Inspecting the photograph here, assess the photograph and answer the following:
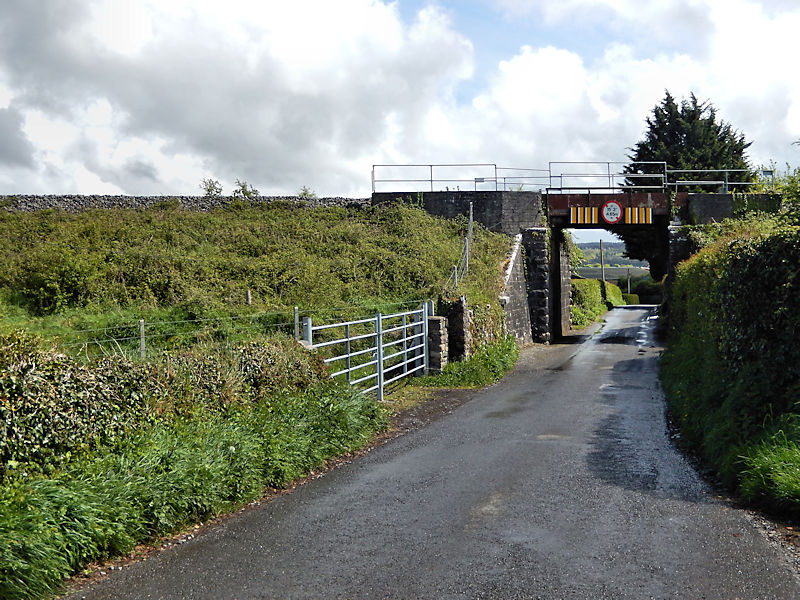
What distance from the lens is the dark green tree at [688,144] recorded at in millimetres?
45938

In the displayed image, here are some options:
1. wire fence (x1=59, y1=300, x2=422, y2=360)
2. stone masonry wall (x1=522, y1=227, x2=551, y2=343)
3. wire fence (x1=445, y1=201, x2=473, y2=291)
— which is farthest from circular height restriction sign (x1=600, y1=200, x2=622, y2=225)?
wire fence (x1=59, y1=300, x2=422, y2=360)

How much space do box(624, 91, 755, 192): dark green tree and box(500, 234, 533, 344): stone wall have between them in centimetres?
2119

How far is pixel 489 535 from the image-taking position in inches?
239

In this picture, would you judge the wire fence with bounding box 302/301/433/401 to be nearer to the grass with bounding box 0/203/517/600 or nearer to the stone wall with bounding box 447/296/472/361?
the stone wall with bounding box 447/296/472/361

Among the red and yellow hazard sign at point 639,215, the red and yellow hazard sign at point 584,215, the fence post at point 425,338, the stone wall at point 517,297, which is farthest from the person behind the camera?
the red and yellow hazard sign at point 584,215

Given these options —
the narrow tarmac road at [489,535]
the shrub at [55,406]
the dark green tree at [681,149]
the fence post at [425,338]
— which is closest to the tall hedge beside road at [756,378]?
the narrow tarmac road at [489,535]

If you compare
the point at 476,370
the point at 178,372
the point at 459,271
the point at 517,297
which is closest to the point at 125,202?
the point at 459,271

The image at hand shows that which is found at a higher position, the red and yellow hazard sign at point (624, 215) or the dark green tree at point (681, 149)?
the dark green tree at point (681, 149)

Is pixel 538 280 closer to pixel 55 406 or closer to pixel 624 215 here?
pixel 624 215

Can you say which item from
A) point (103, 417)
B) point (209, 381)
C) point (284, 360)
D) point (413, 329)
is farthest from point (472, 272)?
point (103, 417)

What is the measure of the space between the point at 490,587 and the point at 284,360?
5.45m

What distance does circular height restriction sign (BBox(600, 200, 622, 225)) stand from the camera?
1109 inches

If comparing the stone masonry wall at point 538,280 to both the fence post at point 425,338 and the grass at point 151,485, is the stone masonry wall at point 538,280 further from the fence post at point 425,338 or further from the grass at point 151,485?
the grass at point 151,485

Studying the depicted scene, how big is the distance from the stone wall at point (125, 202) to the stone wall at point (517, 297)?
8.31 m
